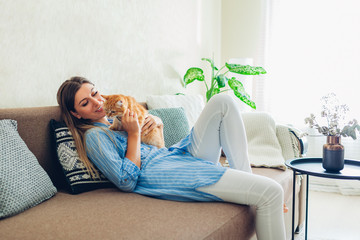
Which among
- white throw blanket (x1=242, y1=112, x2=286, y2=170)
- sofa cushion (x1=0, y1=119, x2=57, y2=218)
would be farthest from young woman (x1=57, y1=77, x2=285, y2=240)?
white throw blanket (x1=242, y1=112, x2=286, y2=170)

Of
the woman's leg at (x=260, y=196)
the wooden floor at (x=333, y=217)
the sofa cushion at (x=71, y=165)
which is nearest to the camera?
the woman's leg at (x=260, y=196)

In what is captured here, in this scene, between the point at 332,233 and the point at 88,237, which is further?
the point at 332,233

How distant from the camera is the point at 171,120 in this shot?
6.88 feet

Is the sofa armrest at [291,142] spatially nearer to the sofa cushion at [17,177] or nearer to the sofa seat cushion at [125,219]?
the sofa seat cushion at [125,219]

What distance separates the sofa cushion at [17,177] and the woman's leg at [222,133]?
28.5 inches

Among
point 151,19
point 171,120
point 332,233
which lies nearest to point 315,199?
point 332,233

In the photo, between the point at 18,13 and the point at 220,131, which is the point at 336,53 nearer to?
the point at 220,131

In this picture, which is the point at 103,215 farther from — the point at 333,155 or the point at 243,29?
the point at 243,29

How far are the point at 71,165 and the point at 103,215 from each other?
361 mm

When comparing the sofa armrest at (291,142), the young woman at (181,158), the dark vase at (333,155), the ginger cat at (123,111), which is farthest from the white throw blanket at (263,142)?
the ginger cat at (123,111)

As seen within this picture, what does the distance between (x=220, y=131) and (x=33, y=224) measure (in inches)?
35.5

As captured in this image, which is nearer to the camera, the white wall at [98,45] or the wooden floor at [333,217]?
the white wall at [98,45]

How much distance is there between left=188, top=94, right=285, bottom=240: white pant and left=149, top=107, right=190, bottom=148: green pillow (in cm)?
42

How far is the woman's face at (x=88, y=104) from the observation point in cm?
155
